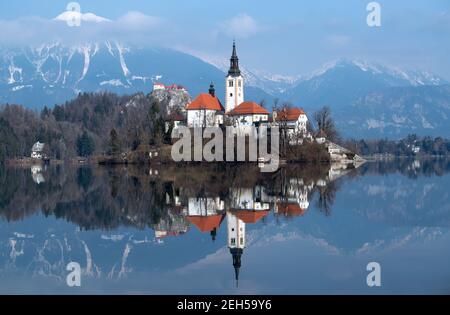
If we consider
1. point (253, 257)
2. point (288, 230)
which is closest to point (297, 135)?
point (288, 230)

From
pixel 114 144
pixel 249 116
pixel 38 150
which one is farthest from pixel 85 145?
pixel 249 116

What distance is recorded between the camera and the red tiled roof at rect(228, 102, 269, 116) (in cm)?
8412

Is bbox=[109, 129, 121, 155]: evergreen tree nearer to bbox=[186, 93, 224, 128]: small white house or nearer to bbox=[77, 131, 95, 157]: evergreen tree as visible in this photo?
bbox=[186, 93, 224, 128]: small white house

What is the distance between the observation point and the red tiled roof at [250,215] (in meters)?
24.8

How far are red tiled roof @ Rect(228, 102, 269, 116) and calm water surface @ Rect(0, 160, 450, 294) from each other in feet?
153

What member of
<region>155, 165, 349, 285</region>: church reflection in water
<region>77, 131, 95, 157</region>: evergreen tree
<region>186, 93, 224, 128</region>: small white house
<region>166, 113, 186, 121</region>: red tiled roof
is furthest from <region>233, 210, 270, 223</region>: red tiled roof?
<region>77, 131, 95, 157</region>: evergreen tree

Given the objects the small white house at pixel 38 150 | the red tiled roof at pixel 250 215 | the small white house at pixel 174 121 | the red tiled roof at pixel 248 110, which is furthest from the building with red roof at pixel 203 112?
the red tiled roof at pixel 250 215

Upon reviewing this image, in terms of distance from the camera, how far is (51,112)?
146625 mm

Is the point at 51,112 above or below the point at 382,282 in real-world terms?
above

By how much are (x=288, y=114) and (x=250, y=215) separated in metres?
59.5

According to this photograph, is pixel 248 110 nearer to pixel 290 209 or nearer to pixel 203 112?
pixel 203 112

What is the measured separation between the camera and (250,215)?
26.0 metres
